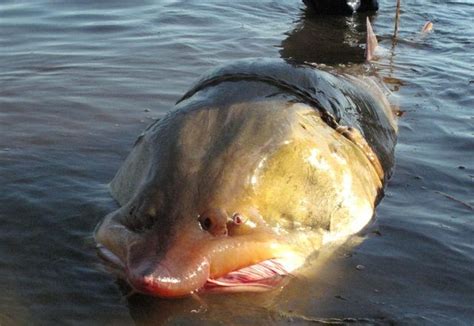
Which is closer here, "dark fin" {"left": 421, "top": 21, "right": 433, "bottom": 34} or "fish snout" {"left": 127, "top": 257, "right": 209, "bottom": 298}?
"fish snout" {"left": 127, "top": 257, "right": 209, "bottom": 298}

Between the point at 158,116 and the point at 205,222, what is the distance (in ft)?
9.29

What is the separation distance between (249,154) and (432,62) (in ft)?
18.1

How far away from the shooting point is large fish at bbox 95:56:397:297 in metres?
2.95

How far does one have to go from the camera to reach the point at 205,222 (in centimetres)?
300

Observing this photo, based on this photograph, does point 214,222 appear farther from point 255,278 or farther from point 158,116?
point 158,116

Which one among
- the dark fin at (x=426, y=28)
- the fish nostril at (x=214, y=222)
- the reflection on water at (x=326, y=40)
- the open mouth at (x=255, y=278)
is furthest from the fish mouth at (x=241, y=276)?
the dark fin at (x=426, y=28)

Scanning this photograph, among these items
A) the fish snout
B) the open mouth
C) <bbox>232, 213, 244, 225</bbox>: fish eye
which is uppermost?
<bbox>232, 213, 244, 225</bbox>: fish eye

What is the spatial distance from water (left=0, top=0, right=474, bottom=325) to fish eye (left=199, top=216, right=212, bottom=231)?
30 cm

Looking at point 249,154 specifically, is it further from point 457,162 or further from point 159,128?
point 457,162

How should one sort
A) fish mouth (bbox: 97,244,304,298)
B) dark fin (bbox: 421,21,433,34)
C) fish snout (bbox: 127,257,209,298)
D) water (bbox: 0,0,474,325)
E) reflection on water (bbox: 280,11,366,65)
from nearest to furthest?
fish snout (bbox: 127,257,209,298)
fish mouth (bbox: 97,244,304,298)
water (bbox: 0,0,474,325)
reflection on water (bbox: 280,11,366,65)
dark fin (bbox: 421,21,433,34)

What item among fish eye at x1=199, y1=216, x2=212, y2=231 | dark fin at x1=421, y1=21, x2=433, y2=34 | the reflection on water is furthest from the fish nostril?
dark fin at x1=421, y1=21, x2=433, y2=34

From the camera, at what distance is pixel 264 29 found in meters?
9.52

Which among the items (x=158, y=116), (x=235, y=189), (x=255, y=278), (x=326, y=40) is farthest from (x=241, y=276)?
(x=326, y=40)

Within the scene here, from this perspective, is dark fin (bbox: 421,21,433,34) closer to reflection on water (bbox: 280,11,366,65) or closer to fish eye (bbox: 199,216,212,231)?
reflection on water (bbox: 280,11,366,65)
